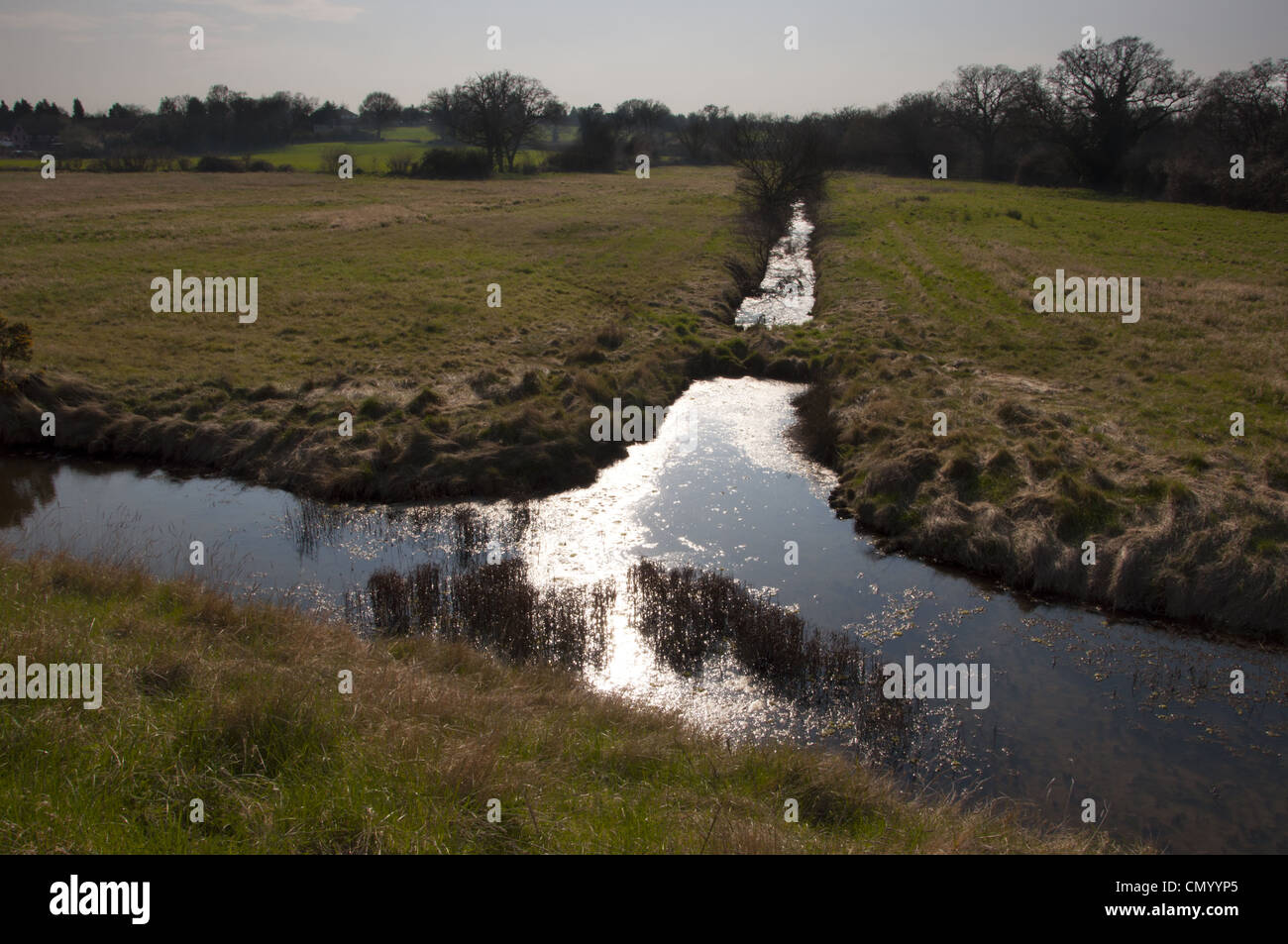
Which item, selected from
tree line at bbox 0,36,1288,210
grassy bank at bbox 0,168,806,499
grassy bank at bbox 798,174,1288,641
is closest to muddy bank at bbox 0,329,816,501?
grassy bank at bbox 0,168,806,499

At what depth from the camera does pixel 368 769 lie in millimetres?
5840

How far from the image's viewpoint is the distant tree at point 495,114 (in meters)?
85.7

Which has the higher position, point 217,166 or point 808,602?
point 217,166

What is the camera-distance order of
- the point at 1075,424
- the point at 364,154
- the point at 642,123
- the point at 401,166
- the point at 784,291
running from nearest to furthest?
the point at 1075,424
the point at 784,291
the point at 401,166
the point at 364,154
the point at 642,123

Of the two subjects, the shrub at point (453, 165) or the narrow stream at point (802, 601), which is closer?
the narrow stream at point (802, 601)

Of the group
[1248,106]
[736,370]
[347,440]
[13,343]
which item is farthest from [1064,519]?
[1248,106]

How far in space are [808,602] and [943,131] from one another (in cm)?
8473

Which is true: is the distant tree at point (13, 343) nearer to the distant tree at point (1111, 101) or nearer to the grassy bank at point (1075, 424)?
the grassy bank at point (1075, 424)

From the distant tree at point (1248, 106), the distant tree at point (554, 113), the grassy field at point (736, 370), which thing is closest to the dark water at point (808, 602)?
the grassy field at point (736, 370)

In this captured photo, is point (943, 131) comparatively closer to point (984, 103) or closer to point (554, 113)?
point (984, 103)

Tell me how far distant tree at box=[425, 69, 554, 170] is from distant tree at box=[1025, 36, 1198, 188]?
54041 millimetres

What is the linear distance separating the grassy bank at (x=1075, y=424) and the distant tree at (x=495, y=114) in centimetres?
6319

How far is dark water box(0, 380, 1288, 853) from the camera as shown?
8.41 m
